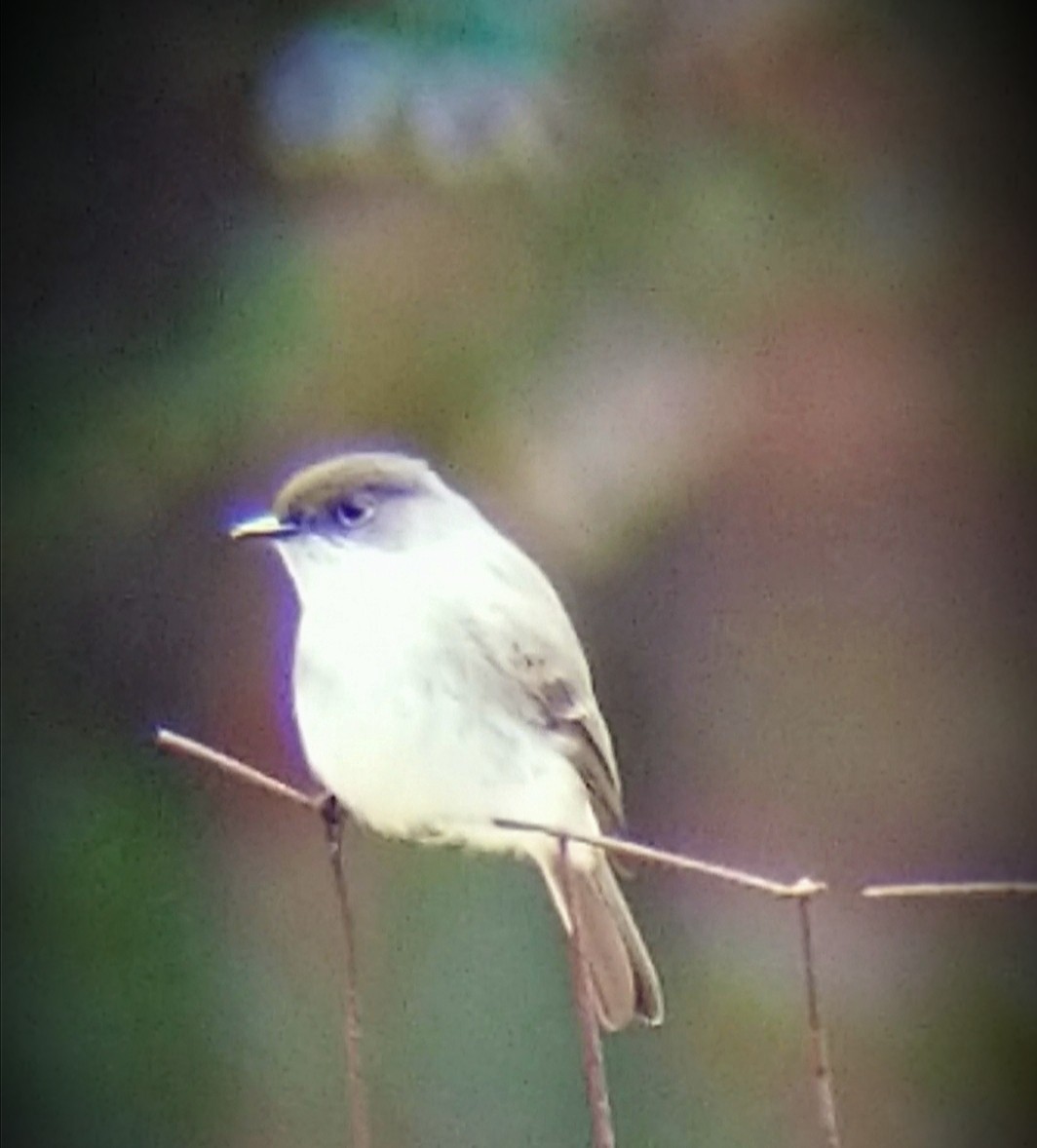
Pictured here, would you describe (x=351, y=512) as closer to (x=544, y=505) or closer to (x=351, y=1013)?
(x=544, y=505)

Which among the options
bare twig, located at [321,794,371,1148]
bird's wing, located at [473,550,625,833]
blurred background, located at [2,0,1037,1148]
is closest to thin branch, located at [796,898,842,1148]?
blurred background, located at [2,0,1037,1148]

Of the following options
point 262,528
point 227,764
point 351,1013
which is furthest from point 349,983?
point 262,528

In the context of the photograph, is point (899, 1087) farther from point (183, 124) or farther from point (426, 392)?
point (183, 124)

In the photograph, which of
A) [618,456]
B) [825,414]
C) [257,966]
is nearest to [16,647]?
[257,966]

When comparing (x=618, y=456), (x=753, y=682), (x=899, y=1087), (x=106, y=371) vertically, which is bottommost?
(x=899, y=1087)

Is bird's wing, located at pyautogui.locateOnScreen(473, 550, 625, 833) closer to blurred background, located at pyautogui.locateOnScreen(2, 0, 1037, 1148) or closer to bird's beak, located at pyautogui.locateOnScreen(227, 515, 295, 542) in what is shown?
blurred background, located at pyautogui.locateOnScreen(2, 0, 1037, 1148)
